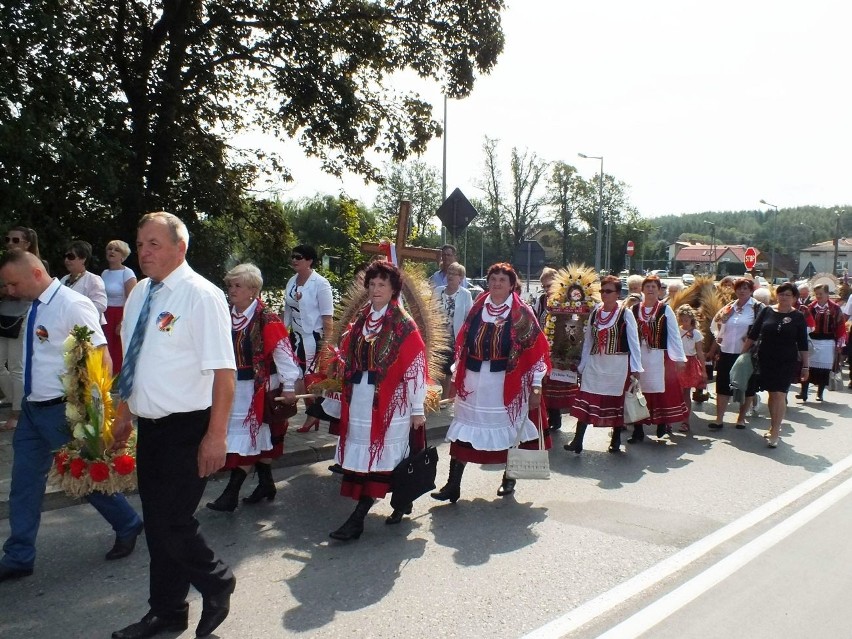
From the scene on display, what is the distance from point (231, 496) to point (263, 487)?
33 centimetres

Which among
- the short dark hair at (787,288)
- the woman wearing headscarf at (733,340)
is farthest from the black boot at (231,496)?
the short dark hair at (787,288)

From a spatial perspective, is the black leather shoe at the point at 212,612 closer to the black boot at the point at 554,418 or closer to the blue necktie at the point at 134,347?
the blue necktie at the point at 134,347

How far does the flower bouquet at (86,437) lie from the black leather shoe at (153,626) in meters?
0.81

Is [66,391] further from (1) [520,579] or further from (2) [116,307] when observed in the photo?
(2) [116,307]

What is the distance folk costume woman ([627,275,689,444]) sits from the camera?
888 centimetres

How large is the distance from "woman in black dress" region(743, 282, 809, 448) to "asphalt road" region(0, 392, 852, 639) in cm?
163

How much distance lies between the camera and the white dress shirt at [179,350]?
3355mm

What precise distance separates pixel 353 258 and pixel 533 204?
52902 millimetres

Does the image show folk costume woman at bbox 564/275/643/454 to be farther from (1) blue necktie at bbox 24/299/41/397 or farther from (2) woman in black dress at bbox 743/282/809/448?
(1) blue necktie at bbox 24/299/41/397

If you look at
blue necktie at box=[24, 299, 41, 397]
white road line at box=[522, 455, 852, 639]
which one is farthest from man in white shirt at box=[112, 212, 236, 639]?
white road line at box=[522, 455, 852, 639]

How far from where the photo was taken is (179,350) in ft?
11.1

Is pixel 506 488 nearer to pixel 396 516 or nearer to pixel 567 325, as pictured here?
pixel 396 516

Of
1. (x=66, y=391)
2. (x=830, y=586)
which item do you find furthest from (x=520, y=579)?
(x=66, y=391)

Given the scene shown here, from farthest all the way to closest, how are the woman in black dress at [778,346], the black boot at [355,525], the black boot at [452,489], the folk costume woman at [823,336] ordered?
the folk costume woman at [823,336]
the woman in black dress at [778,346]
the black boot at [452,489]
the black boot at [355,525]
